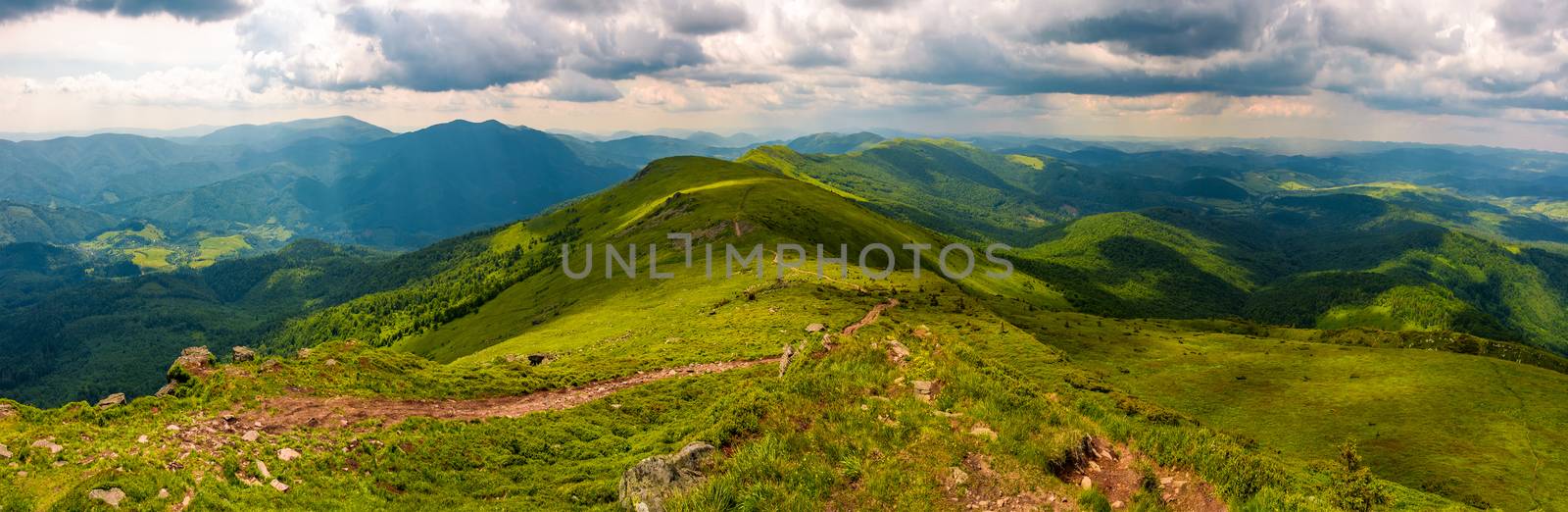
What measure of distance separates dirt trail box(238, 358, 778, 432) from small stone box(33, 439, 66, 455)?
21.0 ft

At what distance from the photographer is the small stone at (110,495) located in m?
20.8

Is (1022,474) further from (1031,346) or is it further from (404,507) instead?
(1031,346)

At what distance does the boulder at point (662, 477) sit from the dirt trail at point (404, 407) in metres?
20.9

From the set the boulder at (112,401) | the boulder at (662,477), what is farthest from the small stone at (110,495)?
the boulder at (662,477)

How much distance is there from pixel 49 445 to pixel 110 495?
6186 mm

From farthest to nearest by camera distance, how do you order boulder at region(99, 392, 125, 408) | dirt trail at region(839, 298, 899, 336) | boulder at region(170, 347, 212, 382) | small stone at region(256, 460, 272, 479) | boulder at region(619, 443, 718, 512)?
dirt trail at region(839, 298, 899, 336) → boulder at region(170, 347, 212, 382) → boulder at region(99, 392, 125, 408) → small stone at region(256, 460, 272, 479) → boulder at region(619, 443, 718, 512)

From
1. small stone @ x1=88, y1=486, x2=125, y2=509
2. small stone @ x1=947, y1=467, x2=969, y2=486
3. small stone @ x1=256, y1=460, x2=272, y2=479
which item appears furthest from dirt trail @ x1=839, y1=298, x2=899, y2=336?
small stone @ x1=88, y1=486, x2=125, y2=509

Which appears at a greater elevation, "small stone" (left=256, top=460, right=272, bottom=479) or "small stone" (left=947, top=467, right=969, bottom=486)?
"small stone" (left=947, top=467, right=969, bottom=486)

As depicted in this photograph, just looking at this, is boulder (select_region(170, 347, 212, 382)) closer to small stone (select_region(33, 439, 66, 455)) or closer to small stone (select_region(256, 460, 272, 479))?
small stone (select_region(33, 439, 66, 455))

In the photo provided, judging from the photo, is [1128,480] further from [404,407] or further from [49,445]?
[49,445]

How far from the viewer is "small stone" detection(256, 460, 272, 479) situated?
2562 centimetres

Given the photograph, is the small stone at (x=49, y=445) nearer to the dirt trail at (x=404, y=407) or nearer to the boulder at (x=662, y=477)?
the dirt trail at (x=404, y=407)

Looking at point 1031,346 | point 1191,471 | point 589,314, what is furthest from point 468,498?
point 589,314

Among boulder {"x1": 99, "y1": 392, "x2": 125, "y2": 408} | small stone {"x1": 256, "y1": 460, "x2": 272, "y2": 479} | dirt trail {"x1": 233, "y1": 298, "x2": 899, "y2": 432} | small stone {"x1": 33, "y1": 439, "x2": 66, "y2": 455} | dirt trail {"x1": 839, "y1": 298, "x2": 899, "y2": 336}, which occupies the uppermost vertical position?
small stone {"x1": 33, "y1": 439, "x2": 66, "y2": 455}
